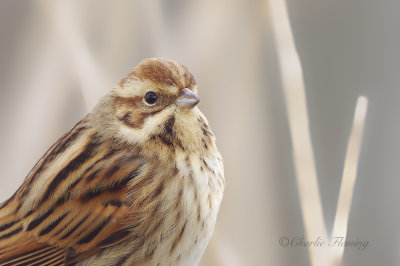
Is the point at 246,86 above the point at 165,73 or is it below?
below

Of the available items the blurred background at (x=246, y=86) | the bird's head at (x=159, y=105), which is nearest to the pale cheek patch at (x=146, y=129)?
the bird's head at (x=159, y=105)

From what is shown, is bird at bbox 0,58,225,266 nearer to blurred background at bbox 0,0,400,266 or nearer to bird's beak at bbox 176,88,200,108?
bird's beak at bbox 176,88,200,108

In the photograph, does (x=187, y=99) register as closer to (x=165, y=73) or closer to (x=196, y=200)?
(x=165, y=73)

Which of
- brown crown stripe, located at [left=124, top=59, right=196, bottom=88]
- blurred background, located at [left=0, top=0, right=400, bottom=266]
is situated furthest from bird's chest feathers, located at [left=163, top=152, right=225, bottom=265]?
blurred background, located at [left=0, top=0, right=400, bottom=266]

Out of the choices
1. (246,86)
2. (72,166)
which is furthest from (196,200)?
(246,86)

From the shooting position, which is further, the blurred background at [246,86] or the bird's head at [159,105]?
the blurred background at [246,86]

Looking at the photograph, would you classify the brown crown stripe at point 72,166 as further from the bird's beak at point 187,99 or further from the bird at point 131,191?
the bird's beak at point 187,99

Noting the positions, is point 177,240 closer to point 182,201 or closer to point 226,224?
point 182,201
